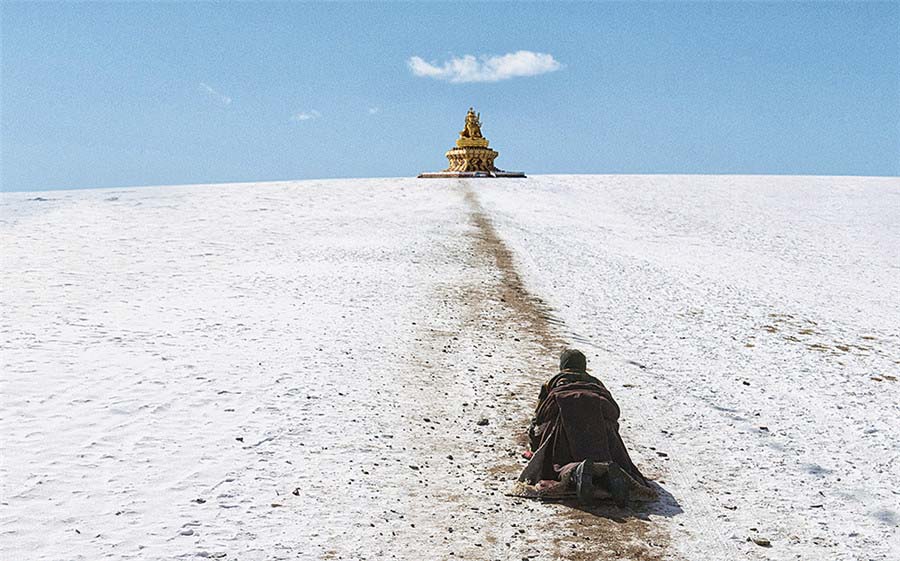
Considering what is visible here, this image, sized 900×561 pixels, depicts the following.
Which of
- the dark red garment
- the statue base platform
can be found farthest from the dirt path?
the statue base platform

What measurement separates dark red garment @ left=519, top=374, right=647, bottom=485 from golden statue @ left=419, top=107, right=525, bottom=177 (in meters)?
44.1

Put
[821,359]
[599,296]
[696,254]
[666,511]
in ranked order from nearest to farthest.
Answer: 1. [666,511]
2. [821,359]
3. [599,296]
4. [696,254]

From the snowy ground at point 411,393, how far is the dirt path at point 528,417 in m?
0.03

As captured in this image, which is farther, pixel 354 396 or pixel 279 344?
pixel 279 344

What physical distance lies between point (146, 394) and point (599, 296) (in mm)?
10139

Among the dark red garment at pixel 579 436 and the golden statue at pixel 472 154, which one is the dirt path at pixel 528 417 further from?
the golden statue at pixel 472 154

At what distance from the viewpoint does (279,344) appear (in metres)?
11.6

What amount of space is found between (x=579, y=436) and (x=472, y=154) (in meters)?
46.4

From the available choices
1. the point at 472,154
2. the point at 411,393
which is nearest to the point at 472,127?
the point at 472,154

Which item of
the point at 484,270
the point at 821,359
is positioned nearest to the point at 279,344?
the point at 484,270

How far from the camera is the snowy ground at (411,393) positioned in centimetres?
665

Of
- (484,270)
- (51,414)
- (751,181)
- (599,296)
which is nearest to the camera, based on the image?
(51,414)

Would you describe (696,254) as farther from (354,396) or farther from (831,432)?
(354,396)

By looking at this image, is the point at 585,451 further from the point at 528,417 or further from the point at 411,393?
the point at 411,393
